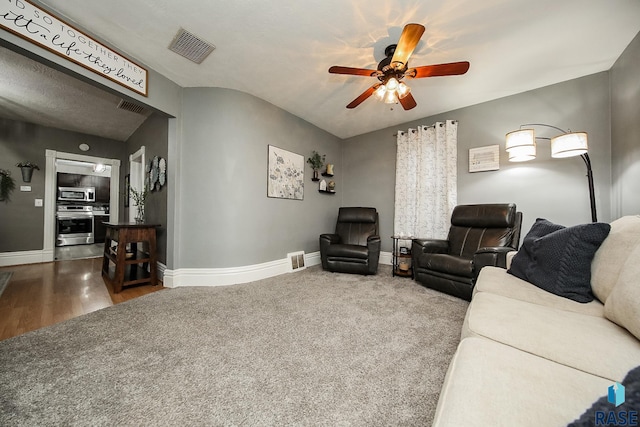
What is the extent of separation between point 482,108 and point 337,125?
7.07 feet

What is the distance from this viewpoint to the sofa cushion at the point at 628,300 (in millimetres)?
792

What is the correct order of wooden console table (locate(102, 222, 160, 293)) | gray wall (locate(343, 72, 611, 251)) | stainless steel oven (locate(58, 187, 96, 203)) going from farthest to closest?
stainless steel oven (locate(58, 187, 96, 203)) < wooden console table (locate(102, 222, 160, 293)) < gray wall (locate(343, 72, 611, 251))

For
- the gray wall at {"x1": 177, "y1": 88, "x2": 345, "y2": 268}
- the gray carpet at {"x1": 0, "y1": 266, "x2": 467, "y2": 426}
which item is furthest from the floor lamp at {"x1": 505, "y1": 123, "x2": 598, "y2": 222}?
the gray wall at {"x1": 177, "y1": 88, "x2": 345, "y2": 268}

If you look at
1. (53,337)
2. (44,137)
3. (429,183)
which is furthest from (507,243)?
(44,137)

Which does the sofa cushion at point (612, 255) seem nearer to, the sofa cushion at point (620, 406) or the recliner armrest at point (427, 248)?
the sofa cushion at point (620, 406)

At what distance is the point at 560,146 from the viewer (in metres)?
2.16

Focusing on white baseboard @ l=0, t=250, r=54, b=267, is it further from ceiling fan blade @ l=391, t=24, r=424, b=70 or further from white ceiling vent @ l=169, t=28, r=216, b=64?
ceiling fan blade @ l=391, t=24, r=424, b=70

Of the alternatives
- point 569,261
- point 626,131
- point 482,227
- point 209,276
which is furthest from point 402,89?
point 209,276

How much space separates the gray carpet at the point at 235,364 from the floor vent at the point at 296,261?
125 cm

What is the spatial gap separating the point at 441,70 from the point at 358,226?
2.54m

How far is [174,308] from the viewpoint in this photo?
84.0 inches

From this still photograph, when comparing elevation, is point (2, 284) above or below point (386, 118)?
below

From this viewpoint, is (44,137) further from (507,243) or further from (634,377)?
(507,243)

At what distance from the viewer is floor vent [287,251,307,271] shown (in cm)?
354
